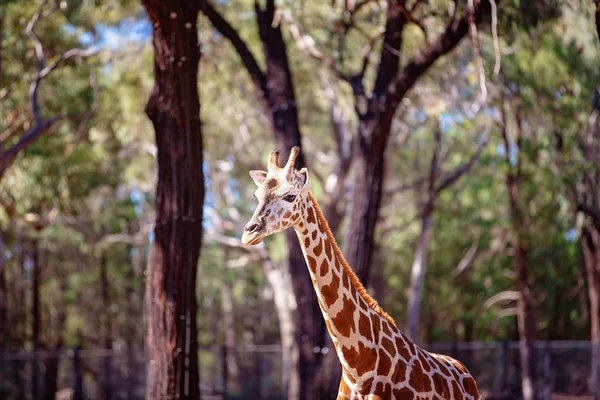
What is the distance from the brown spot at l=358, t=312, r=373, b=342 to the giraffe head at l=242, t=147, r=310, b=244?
3.07 feet

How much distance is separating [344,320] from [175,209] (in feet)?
8.44

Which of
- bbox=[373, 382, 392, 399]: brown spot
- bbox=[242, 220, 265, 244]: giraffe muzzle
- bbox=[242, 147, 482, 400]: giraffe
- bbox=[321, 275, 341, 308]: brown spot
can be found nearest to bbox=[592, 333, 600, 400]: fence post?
bbox=[242, 147, 482, 400]: giraffe

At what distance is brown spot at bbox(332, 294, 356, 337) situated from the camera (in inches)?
252

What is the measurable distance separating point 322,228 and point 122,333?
29381mm

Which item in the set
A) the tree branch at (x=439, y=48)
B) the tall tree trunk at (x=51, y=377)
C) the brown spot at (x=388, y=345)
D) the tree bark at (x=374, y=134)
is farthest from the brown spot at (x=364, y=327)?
the tall tree trunk at (x=51, y=377)

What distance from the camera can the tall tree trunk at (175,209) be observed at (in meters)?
8.19

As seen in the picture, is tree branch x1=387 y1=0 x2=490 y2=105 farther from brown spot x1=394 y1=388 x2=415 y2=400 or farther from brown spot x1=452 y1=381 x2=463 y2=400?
brown spot x1=394 y1=388 x2=415 y2=400

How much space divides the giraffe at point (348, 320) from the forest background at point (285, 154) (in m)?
2.27

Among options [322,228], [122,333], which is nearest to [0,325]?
[122,333]

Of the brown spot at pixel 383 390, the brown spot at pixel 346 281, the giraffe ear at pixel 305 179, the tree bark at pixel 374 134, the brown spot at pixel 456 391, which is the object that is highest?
the tree bark at pixel 374 134

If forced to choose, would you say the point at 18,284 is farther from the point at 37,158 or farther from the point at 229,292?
the point at 37,158

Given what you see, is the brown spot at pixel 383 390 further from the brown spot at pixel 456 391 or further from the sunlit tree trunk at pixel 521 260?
the sunlit tree trunk at pixel 521 260

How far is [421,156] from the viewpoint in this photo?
31297 mm

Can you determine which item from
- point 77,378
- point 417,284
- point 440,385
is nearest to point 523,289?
point 417,284
